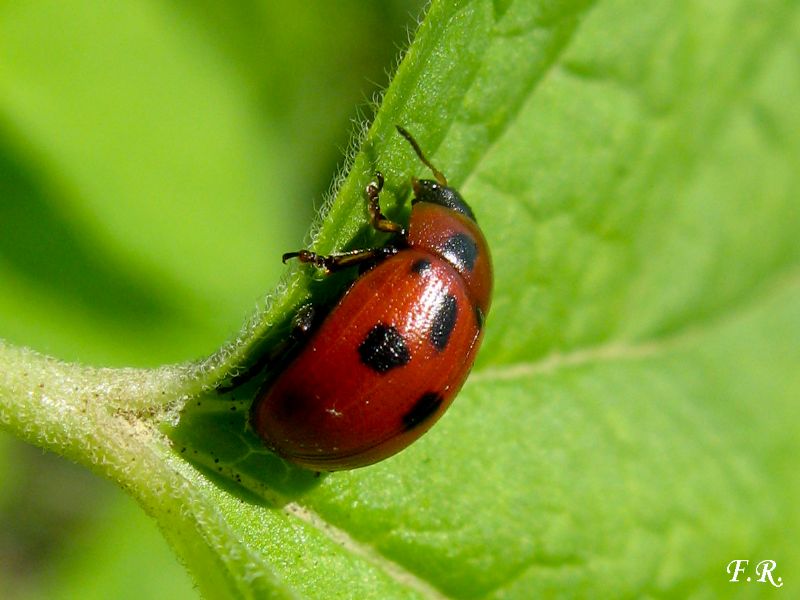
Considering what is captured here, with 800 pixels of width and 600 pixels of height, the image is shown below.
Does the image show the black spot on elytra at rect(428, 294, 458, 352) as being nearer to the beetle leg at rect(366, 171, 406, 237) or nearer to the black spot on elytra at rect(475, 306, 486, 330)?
the black spot on elytra at rect(475, 306, 486, 330)

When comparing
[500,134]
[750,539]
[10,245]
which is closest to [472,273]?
[500,134]

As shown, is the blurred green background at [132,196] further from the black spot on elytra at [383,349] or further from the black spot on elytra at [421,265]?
the black spot on elytra at [383,349]

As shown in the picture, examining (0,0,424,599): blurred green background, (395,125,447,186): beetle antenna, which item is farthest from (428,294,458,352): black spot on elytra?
(0,0,424,599): blurred green background

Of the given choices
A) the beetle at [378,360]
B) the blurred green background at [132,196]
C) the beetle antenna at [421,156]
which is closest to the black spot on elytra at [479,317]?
the beetle at [378,360]

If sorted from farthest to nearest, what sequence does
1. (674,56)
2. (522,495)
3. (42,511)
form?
(42,511)
(674,56)
(522,495)

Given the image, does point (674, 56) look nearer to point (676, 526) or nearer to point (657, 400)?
point (657, 400)

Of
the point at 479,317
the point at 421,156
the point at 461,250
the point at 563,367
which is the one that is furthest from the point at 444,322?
the point at 563,367
